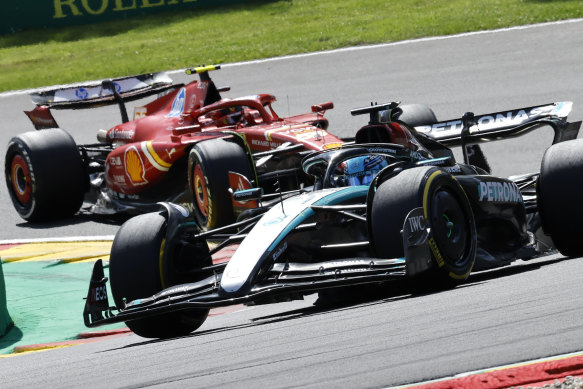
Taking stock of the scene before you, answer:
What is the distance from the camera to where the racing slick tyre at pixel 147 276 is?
625 centimetres

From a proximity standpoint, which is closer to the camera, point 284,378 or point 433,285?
point 284,378

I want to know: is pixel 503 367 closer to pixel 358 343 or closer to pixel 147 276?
pixel 358 343

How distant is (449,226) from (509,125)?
8.84ft

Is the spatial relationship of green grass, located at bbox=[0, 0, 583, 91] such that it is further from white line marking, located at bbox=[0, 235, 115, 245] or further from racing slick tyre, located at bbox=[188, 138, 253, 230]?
racing slick tyre, located at bbox=[188, 138, 253, 230]

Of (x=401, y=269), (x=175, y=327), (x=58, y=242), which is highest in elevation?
(x=401, y=269)

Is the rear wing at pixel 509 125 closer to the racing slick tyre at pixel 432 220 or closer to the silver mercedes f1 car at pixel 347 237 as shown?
the silver mercedes f1 car at pixel 347 237

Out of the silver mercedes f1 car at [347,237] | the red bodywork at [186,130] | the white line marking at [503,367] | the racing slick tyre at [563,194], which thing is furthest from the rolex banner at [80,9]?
the white line marking at [503,367]

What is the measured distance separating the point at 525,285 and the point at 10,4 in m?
21.1

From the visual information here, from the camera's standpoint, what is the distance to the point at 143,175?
11.4m

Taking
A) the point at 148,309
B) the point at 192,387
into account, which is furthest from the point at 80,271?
the point at 192,387

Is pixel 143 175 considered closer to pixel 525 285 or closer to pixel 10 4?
pixel 525 285

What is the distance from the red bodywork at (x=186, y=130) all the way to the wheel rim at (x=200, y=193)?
2.76ft

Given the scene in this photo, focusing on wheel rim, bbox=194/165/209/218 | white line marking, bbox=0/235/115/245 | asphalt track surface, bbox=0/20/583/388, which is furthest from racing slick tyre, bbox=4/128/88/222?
asphalt track surface, bbox=0/20/583/388

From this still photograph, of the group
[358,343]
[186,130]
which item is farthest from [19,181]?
[358,343]
